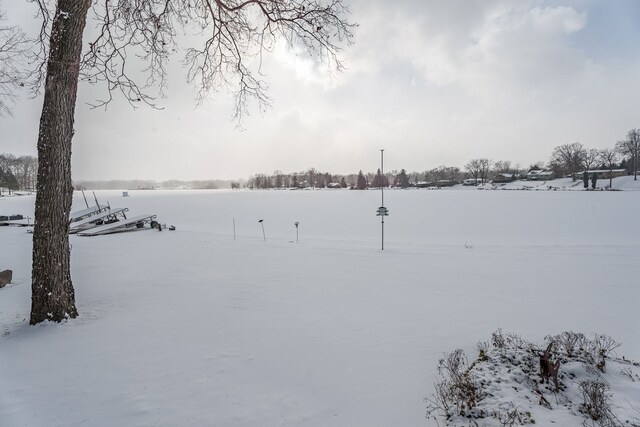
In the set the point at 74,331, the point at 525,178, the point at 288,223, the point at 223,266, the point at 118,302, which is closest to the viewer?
the point at 74,331

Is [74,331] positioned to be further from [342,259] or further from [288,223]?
[288,223]

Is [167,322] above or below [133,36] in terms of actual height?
below

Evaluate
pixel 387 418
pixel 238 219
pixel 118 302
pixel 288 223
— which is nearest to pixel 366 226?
pixel 288 223

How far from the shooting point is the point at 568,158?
308 feet

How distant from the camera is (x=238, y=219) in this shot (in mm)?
30812

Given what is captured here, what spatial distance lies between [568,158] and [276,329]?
392 feet

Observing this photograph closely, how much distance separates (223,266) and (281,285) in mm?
2954

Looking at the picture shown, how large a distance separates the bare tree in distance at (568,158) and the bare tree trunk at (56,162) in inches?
4417

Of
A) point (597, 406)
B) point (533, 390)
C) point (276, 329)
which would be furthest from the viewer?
point (276, 329)

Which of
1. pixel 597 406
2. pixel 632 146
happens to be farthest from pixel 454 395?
pixel 632 146

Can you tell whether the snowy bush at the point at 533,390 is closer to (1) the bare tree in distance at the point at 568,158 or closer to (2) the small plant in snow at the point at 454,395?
(2) the small plant in snow at the point at 454,395

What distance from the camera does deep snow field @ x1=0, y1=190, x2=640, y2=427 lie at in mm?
3031

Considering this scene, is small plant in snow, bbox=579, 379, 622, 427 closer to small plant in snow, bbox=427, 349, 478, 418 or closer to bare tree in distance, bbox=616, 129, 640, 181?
small plant in snow, bbox=427, 349, 478, 418

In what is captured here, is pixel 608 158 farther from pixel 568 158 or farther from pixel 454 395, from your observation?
pixel 454 395
